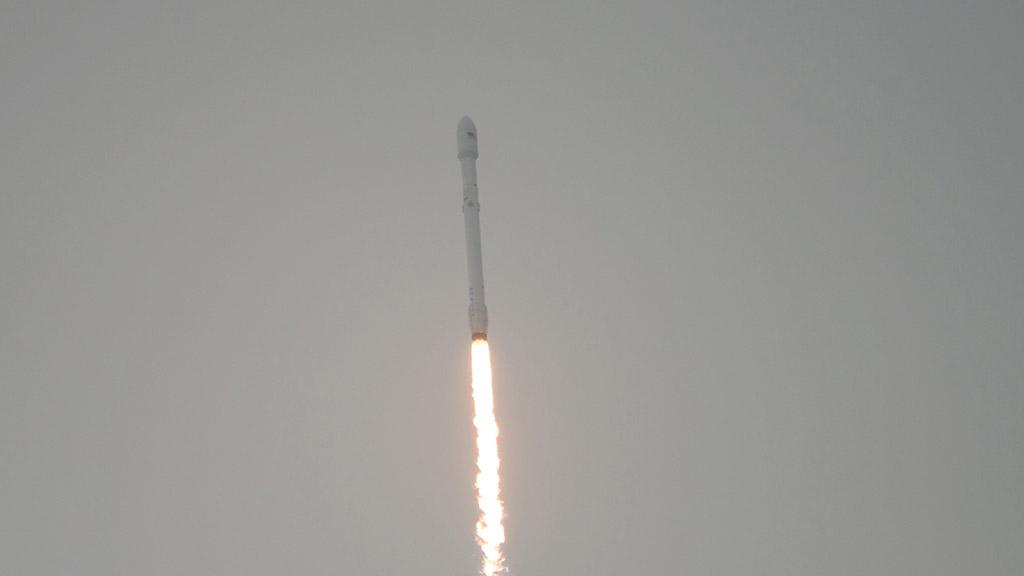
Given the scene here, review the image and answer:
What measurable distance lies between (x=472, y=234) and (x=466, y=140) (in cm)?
329

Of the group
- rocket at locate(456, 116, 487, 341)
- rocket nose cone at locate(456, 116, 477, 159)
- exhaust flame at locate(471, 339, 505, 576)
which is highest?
rocket nose cone at locate(456, 116, 477, 159)

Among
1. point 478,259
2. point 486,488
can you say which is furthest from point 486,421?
point 478,259

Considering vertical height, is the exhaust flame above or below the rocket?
below

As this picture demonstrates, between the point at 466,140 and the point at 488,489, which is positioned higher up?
the point at 466,140

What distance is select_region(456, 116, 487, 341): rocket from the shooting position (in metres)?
30.7

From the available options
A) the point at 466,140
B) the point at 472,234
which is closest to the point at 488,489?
the point at 472,234

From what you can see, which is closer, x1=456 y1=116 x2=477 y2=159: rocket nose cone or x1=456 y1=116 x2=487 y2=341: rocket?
x1=456 y1=116 x2=487 y2=341: rocket

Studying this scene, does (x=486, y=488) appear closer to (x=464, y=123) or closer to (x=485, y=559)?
(x=485, y=559)

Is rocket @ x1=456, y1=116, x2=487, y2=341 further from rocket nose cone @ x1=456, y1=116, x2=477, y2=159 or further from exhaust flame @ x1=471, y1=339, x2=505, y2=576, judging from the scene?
exhaust flame @ x1=471, y1=339, x2=505, y2=576

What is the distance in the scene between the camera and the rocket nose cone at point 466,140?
108 ft

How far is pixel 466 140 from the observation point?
33062mm

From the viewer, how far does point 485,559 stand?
1292 inches

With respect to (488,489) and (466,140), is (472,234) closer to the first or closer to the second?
(466,140)

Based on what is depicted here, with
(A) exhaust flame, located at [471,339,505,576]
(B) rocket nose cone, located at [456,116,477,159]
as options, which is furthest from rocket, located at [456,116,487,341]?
(A) exhaust flame, located at [471,339,505,576]
